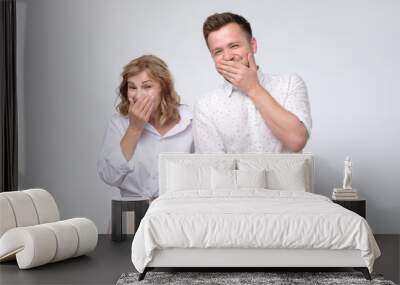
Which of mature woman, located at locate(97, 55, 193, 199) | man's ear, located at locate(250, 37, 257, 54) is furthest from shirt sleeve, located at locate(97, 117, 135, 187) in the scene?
man's ear, located at locate(250, 37, 257, 54)

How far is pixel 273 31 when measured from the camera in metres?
7.18

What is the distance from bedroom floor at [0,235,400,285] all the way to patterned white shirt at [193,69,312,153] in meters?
1.46

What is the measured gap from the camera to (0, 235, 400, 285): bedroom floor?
5.01 metres

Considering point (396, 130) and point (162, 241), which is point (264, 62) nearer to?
point (396, 130)

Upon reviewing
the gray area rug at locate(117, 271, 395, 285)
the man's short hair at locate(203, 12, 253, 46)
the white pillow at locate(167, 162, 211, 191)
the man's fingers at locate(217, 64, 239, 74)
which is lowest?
the gray area rug at locate(117, 271, 395, 285)

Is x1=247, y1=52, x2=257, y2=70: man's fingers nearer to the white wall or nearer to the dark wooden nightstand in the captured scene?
the white wall

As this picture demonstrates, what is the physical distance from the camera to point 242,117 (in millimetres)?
7047

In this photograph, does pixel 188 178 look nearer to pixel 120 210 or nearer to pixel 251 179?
pixel 251 179

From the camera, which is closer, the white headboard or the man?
the white headboard

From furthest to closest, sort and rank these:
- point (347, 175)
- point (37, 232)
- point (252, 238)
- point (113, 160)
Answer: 1. point (113, 160)
2. point (347, 175)
3. point (37, 232)
4. point (252, 238)

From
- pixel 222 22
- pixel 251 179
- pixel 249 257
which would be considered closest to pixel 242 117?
pixel 251 179

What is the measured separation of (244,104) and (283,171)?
897 millimetres

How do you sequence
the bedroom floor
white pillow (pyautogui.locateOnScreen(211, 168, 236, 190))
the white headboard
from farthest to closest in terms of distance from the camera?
the white headboard
white pillow (pyautogui.locateOnScreen(211, 168, 236, 190))
the bedroom floor

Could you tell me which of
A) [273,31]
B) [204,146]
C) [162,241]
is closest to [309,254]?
[162,241]
